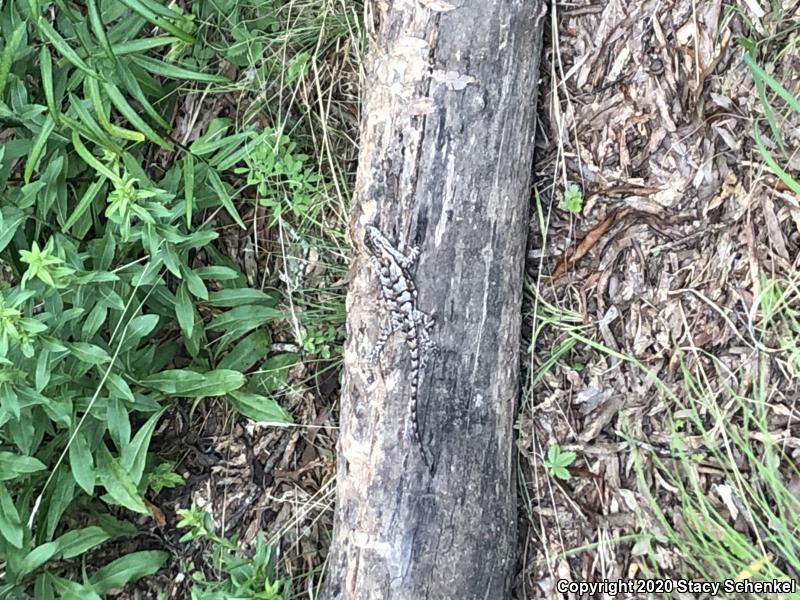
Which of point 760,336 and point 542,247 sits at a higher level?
point 542,247

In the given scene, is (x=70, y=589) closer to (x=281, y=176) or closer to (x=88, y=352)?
(x=88, y=352)

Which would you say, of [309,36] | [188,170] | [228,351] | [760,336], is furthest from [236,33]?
[760,336]

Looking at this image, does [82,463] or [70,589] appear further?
[70,589]

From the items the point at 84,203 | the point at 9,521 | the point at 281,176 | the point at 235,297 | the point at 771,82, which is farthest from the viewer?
the point at 281,176

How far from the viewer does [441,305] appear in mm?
2117

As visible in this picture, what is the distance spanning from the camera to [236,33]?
253cm

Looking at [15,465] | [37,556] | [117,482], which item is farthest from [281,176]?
[37,556]

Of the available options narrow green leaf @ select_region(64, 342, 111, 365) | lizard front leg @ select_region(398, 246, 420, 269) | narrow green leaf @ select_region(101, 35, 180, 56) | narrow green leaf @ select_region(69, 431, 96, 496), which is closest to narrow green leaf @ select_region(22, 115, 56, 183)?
narrow green leaf @ select_region(101, 35, 180, 56)

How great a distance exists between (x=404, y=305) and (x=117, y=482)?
3.86 feet

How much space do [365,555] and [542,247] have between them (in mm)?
1180

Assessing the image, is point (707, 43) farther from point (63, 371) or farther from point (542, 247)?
point (63, 371)

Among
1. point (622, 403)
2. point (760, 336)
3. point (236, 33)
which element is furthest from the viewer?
point (236, 33)

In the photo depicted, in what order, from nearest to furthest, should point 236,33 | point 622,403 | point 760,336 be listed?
point 760,336 → point 622,403 → point 236,33

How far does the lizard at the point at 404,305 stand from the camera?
6.81 ft
